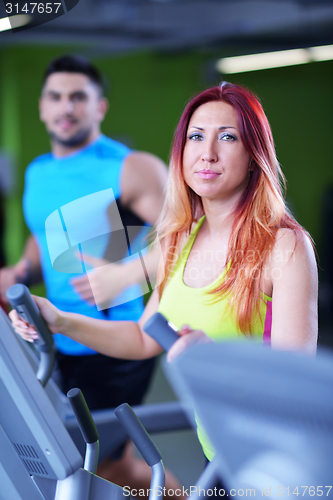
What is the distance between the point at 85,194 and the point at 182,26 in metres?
4.14

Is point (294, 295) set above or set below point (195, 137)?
below

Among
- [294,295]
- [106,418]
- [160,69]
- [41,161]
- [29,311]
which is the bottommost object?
[106,418]

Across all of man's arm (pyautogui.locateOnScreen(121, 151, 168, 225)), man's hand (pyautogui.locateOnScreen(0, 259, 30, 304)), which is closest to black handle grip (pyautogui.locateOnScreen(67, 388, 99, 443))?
man's arm (pyautogui.locateOnScreen(121, 151, 168, 225))

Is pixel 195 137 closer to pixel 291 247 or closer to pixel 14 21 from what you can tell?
pixel 291 247

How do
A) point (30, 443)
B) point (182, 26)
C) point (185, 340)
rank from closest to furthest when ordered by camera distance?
point (185, 340) < point (30, 443) < point (182, 26)

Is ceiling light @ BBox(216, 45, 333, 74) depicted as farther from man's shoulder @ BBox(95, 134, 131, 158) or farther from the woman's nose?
man's shoulder @ BBox(95, 134, 131, 158)

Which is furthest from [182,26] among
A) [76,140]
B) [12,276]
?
[12,276]

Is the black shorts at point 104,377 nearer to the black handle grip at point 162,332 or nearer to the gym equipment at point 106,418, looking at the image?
the gym equipment at point 106,418

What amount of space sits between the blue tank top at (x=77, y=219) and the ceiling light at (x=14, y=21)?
0.43m

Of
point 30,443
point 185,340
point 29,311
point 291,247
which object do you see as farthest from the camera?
point 29,311

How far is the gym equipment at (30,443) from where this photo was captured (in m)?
0.76

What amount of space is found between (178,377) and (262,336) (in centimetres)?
59

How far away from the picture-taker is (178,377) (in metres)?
0.41

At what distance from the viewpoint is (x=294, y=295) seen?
0.86 meters
